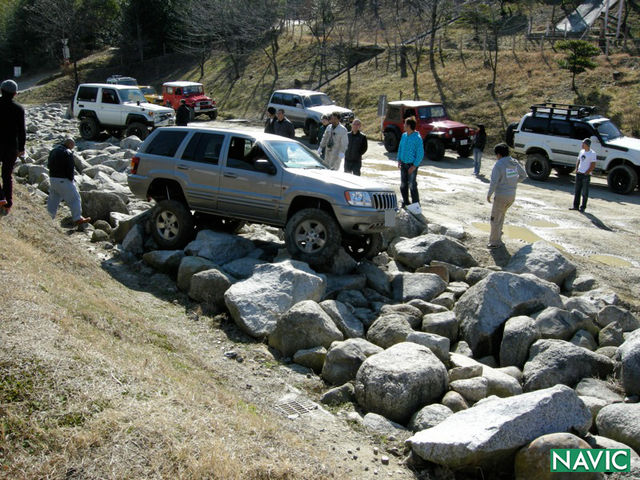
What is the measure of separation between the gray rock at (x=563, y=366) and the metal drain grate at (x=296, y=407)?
2612 mm

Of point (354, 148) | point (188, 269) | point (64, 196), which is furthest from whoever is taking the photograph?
point (354, 148)

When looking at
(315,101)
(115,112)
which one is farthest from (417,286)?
(315,101)

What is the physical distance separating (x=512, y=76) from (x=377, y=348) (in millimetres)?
25186

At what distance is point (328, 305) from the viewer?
8273 mm

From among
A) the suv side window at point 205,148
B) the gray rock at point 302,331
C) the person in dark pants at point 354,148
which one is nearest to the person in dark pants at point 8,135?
the suv side window at point 205,148

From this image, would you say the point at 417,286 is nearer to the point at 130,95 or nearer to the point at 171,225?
the point at 171,225

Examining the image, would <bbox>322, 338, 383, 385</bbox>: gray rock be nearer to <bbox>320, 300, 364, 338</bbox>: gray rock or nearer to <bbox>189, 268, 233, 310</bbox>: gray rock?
<bbox>320, 300, 364, 338</bbox>: gray rock

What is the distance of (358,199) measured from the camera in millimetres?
9453

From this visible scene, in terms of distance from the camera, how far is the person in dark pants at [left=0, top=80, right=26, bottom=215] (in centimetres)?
859

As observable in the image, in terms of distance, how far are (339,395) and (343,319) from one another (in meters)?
1.68

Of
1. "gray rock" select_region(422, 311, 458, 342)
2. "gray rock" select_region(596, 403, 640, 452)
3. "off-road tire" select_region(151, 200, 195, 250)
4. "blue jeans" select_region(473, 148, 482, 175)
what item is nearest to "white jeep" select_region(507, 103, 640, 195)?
"blue jeans" select_region(473, 148, 482, 175)

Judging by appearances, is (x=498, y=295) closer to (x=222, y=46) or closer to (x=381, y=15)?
(x=381, y=15)

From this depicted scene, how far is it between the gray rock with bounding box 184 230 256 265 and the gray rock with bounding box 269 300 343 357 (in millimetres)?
2392

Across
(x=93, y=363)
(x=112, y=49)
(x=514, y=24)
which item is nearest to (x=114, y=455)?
(x=93, y=363)
